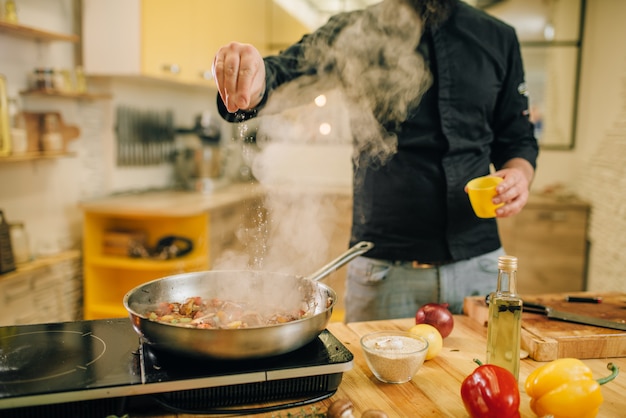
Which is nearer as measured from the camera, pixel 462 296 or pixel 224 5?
pixel 462 296

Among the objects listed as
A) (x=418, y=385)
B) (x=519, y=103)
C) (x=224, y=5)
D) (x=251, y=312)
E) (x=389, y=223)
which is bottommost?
(x=418, y=385)

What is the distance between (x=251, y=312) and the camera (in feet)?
4.06

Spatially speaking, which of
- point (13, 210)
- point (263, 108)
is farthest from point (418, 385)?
point (13, 210)

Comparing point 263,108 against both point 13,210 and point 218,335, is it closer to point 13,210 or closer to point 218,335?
point 218,335

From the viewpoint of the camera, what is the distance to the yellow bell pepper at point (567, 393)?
996 mm

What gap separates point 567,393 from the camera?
1.00m

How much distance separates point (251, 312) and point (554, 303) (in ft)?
3.03

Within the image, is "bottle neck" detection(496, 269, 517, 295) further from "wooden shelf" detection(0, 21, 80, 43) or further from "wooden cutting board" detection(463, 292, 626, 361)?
"wooden shelf" detection(0, 21, 80, 43)

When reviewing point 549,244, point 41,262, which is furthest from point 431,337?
point 549,244

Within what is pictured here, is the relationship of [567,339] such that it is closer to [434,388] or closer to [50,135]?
[434,388]

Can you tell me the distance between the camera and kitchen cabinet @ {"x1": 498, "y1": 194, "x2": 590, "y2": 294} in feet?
14.1

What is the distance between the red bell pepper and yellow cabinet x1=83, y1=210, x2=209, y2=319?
2.50 m

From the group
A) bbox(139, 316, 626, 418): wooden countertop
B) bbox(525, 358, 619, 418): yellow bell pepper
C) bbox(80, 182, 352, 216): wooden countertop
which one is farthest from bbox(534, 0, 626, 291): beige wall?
bbox(525, 358, 619, 418): yellow bell pepper

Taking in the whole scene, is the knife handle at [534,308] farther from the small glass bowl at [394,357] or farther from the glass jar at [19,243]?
the glass jar at [19,243]
